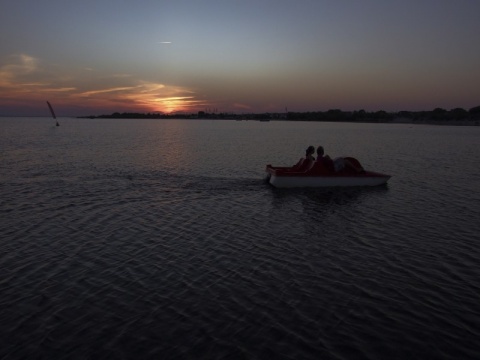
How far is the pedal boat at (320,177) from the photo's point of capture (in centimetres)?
2672

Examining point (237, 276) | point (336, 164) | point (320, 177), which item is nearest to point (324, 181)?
point (320, 177)

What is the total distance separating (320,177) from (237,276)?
16.4 m

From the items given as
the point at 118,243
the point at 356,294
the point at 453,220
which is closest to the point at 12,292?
the point at 118,243

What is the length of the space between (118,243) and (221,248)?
13.6 feet

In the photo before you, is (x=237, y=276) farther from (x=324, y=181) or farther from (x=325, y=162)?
(x=325, y=162)

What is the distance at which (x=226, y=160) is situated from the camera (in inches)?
1823

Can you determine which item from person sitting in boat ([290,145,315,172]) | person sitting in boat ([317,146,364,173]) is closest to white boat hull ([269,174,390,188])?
person sitting in boat ([317,146,364,173])

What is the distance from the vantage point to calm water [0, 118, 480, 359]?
8594 mm

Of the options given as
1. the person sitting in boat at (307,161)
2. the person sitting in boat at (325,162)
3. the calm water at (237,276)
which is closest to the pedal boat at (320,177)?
the person sitting in boat at (307,161)

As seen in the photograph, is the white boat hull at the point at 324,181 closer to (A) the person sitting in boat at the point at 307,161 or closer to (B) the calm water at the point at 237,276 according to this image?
(A) the person sitting in boat at the point at 307,161

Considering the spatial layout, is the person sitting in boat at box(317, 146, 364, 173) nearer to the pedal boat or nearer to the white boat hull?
the pedal boat

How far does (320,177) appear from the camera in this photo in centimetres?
2709

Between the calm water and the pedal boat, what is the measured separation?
2331mm

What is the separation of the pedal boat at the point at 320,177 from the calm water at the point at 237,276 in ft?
7.65
